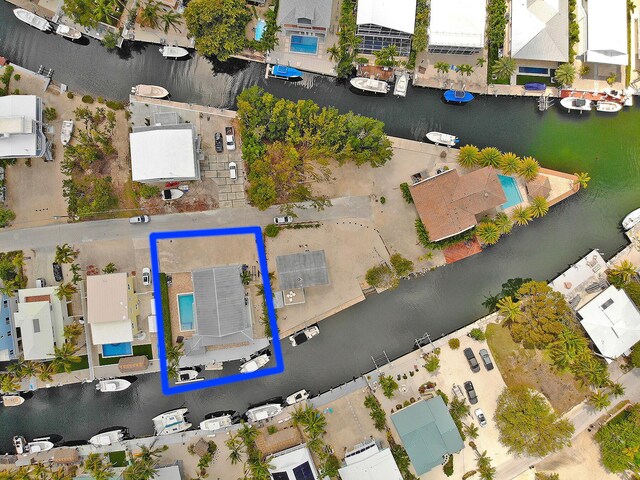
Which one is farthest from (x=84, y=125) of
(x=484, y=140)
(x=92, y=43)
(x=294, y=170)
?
(x=484, y=140)

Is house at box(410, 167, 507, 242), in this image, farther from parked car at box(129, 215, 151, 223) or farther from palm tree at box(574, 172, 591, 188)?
parked car at box(129, 215, 151, 223)

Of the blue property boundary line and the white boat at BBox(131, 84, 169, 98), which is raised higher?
the white boat at BBox(131, 84, 169, 98)

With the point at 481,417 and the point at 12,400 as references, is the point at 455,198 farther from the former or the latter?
the point at 12,400

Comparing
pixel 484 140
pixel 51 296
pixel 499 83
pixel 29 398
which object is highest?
pixel 499 83

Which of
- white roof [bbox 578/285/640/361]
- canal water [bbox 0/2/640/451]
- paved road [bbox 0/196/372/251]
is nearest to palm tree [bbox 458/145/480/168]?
canal water [bbox 0/2/640/451]

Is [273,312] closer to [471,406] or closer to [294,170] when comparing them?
[294,170]

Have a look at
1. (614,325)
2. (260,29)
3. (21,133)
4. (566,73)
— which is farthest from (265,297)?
(566,73)

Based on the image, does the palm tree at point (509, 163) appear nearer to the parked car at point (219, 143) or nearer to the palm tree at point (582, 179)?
the palm tree at point (582, 179)
